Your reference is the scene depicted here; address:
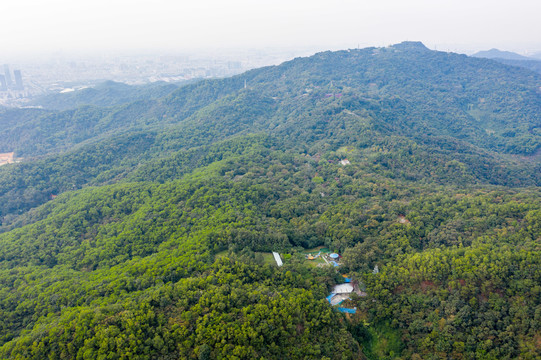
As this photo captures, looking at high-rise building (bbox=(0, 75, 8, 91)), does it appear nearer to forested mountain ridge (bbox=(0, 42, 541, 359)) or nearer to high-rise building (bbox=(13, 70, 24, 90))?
high-rise building (bbox=(13, 70, 24, 90))

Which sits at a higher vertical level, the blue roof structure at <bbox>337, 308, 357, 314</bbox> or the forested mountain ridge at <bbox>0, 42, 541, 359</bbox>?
the forested mountain ridge at <bbox>0, 42, 541, 359</bbox>

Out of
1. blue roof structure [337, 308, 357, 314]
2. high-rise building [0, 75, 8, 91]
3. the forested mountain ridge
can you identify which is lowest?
blue roof structure [337, 308, 357, 314]

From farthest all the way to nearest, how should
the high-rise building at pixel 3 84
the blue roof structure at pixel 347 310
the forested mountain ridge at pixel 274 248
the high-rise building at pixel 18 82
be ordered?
the high-rise building at pixel 18 82, the high-rise building at pixel 3 84, the blue roof structure at pixel 347 310, the forested mountain ridge at pixel 274 248

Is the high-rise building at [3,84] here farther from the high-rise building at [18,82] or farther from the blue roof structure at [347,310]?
the blue roof structure at [347,310]

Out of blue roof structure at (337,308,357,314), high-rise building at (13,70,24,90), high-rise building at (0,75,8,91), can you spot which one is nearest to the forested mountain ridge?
blue roof structure at (337,308,357,314)

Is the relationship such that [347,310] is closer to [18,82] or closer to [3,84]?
[18,82]

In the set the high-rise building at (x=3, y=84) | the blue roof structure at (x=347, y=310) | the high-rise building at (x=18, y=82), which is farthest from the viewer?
the high-rise building at (x=18, y=82)

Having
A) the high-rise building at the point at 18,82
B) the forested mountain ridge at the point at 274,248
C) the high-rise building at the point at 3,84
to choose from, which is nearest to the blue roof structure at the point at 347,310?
the forested mountain ridge at the point at 274,248

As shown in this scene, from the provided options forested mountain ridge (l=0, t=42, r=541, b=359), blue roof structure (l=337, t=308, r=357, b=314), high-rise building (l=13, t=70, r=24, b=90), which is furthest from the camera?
high-rise building (l=13, t=70, r=24, b=90)

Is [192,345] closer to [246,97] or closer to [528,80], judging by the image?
[246,97]
